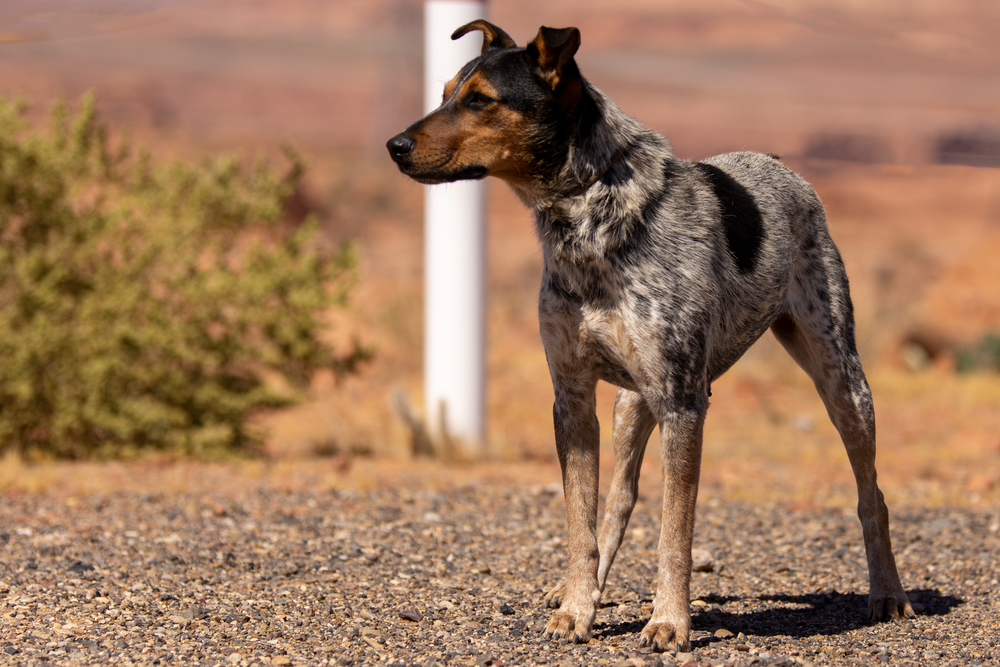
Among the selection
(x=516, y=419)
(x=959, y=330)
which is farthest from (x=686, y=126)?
(x=516, y=419)

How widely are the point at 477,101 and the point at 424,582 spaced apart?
253 centimetres

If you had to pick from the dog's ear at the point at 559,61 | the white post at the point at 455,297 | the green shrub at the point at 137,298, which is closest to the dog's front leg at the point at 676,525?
the dog's ear at the point at 559,61

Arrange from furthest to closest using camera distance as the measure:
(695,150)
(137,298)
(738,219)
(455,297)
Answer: (695,150), (137,298), (455,297), (738,219)

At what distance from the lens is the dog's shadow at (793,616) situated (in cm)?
Result: 477

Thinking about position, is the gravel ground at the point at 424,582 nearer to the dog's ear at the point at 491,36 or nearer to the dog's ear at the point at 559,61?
the dog's ear at the point at 559,61

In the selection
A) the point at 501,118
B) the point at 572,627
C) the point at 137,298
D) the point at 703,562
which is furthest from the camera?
the point at 137,298

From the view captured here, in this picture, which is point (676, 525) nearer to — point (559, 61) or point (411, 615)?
point (411, 615)

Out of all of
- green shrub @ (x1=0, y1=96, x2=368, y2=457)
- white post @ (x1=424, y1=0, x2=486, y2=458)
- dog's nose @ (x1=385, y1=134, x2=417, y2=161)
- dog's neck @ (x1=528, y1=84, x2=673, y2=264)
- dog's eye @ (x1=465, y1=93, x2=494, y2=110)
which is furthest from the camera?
green shrub @ (x1=0, y1=96, x2=368, y2=457)

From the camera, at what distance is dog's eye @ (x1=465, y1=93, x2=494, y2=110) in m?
4.06

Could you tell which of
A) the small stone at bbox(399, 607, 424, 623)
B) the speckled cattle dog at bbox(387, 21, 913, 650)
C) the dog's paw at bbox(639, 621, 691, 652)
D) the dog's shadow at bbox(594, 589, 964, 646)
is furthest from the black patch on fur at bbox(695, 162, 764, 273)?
the small stone at bbox(399, 607, 424, 623)

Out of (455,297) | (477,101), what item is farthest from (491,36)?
(455,297)

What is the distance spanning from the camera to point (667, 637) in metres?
4.18

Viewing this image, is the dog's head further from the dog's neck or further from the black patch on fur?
the black patch on fur

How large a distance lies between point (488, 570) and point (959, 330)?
1232cm
